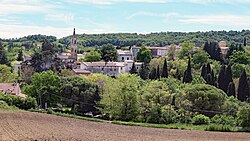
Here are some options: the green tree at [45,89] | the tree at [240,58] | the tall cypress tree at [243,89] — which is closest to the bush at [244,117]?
the tall cypress tree at [243,89]

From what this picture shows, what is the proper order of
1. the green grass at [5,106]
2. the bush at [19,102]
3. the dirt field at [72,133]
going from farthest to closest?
1. the bush at [19,102]
2. the green grass at [5,106]
3. the dirt field at [72,133]

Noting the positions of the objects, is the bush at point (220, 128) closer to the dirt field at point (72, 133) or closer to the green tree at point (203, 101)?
the dirt field at point (72, 133)

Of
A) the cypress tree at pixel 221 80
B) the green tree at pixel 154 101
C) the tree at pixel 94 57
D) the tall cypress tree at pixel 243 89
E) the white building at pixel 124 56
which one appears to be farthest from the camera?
the white building at pixel 124 56

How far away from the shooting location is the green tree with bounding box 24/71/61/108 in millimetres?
68562

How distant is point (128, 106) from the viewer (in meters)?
60.6

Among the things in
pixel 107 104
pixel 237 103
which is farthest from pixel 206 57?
pixel 107 104

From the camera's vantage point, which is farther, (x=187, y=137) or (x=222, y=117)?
(x=222, y=117)

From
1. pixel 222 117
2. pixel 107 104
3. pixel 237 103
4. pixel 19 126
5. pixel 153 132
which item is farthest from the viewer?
pixel 237 103

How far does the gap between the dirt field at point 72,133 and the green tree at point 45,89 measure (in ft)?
60.5

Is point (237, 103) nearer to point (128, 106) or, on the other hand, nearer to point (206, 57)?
point (128, 106)

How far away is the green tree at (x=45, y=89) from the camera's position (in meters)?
68.6

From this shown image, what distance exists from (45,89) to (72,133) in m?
31.1

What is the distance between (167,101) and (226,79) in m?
25.3

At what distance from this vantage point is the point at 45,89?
68.8 m
